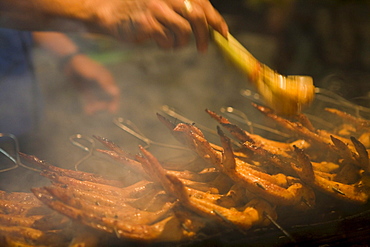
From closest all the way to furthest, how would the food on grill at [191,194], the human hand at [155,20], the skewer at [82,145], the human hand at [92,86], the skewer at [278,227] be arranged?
the food on grill at [191,194], the skewer at [278,227], the human hand at [155,20], the skewer at [82,145], the human hand at [92,86]

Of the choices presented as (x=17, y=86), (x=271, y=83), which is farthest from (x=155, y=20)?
(x=17, y=86)

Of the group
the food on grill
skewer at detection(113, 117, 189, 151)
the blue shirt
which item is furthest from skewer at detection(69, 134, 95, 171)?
the blue shirt

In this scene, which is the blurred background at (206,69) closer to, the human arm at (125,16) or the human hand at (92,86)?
the human hand at (92,86)

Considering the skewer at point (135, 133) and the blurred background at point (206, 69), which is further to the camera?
the blurred background at point (206, 69)

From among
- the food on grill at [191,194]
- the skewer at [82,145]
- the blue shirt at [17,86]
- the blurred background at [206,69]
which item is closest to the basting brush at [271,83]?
the blurred background at [206,69]

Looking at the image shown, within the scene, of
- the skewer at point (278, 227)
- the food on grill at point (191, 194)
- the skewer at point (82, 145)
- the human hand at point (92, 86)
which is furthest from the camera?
the human hand at point (92, 86)

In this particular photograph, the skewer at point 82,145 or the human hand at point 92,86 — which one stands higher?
the human hand at point 92,86

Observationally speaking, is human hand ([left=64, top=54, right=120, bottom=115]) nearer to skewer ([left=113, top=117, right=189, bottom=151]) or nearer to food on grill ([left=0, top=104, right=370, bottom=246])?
skewer ([left=113, top=117, right=189, bottom=151])
